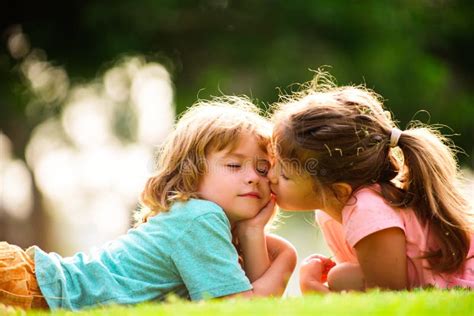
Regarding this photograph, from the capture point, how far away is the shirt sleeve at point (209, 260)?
486 centimetres

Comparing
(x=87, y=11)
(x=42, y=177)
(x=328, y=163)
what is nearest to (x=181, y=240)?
(x=328, y=163)

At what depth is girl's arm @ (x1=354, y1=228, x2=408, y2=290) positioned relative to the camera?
16.6 ft

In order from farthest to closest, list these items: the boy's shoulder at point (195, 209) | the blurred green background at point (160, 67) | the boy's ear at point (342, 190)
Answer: the blurred green background at point (160, 67) → the boy's ear at point (342, 190) → the boy's shoulder at point (195, 209)

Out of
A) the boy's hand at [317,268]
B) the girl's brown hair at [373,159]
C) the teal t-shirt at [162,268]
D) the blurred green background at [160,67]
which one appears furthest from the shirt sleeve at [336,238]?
the blurred green background at [160,67]

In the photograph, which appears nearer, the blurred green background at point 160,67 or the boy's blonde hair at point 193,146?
the boy's blonde hair at point 193,146

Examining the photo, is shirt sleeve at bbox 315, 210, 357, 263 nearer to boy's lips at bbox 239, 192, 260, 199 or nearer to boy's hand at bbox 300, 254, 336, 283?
boy's hand at bbox 300, 254, 336, 283

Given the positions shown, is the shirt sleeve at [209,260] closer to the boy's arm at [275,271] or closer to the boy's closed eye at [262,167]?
the boy's arm at [275,271]

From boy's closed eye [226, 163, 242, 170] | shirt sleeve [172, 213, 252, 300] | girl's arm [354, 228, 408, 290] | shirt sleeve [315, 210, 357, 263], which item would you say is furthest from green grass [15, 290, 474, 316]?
shirt sleeve [315, 210, 357, 263]

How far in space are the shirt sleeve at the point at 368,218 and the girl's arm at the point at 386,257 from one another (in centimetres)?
4

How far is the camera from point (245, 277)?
4.91 m

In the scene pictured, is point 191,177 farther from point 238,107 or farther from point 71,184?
point 71,184

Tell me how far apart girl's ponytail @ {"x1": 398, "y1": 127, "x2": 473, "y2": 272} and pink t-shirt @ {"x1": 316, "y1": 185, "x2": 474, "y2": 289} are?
0.06m

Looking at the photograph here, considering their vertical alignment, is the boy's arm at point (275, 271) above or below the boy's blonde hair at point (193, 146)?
below

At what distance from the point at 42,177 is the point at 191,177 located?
1117cm
